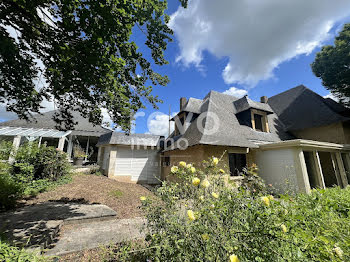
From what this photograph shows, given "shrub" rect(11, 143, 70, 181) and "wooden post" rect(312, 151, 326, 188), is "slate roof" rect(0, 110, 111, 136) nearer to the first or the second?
"shrub" rect(11, 143, 70, 181)

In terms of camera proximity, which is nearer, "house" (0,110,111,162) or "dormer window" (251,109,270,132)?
"dormer window" (251,109,270,132)

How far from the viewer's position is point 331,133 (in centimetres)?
955

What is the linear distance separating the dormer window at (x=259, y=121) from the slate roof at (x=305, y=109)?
9.54 ft

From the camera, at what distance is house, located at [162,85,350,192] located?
719cm

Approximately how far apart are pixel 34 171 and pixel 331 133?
19.0m

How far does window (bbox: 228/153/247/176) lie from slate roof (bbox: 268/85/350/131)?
246 inches

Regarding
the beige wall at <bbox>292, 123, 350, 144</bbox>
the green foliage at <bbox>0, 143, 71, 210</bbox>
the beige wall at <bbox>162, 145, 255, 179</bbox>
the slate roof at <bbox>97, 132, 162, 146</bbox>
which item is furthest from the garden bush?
the beige wall at <bbox>292, 123, 350, 144</bbox>

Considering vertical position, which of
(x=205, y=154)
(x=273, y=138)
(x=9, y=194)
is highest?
(x=273, y=138)

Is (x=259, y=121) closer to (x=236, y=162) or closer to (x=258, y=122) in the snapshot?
(x=258, y=122)

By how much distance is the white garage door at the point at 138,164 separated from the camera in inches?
407

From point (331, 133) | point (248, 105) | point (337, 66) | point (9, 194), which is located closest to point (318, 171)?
point (331, 133)

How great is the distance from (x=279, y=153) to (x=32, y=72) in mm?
11607

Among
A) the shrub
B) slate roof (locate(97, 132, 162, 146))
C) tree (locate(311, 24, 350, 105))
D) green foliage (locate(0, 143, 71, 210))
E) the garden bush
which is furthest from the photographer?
tree (locate(311, 24, 350, 105))

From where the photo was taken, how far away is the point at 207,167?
1.85 meters
